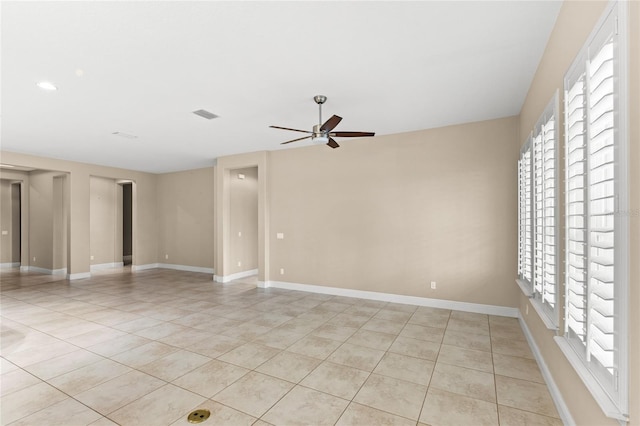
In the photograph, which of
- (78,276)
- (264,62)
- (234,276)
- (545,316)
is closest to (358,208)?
(264,62)

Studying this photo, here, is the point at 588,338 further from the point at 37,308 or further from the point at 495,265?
the point at 37,308

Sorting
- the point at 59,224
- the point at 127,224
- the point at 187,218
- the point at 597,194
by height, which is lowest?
the point at 127,224

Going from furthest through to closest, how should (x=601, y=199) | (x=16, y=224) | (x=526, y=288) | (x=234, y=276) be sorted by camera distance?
1. (x=16, y=224)
2. (x=234, y=276)
3. (x=526, y=288)
4. (x=601, y=199)

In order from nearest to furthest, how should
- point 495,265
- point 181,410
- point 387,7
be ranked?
1. point 387,7
2. point 181,410
3. point 495,265

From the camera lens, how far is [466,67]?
306cm

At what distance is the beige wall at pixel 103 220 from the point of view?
9.35 m

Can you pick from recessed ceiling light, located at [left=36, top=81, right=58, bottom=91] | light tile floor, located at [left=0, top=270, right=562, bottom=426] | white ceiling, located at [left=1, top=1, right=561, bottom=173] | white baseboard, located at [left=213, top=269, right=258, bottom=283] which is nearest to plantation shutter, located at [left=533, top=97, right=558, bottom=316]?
white ceiling, located at [left=1, top=1, right=561, bottom=173]

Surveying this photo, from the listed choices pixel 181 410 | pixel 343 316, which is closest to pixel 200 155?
pixel 343 316

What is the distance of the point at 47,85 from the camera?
3340 millimetres

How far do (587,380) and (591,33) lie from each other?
1.88 metres

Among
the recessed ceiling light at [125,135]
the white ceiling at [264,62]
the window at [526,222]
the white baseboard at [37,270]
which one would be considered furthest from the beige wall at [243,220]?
the window at [526,222]

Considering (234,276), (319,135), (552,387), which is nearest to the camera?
(552,387)

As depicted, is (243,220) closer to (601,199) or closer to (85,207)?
(85,207)

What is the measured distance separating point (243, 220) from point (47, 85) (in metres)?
5.09
